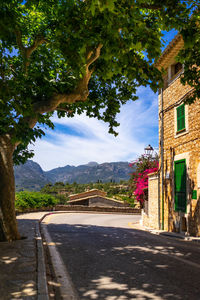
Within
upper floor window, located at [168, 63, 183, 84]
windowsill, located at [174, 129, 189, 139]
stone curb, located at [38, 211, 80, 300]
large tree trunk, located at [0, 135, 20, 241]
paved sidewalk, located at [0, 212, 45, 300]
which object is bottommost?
stone curb, located at [38, 211, 80, 300]

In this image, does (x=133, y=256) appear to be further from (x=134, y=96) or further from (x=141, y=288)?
(x=134, y=96)

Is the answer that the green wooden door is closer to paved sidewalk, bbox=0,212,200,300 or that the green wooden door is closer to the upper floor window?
the upper floor window

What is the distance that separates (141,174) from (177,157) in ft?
24.6

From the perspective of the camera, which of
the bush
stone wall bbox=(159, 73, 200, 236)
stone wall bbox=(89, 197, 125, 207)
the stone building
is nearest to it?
stone wall bbox=(159, 73, 200, 236)

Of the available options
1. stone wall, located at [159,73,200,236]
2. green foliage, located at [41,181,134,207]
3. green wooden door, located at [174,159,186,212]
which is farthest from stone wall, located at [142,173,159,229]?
green foliage, located at [41,181,134,207]

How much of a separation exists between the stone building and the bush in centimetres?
1258

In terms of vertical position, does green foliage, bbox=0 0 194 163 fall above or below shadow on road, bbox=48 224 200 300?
above

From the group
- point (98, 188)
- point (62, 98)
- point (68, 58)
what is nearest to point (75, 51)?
point (68, 58)

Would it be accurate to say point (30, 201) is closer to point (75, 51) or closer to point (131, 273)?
point (75, 51)

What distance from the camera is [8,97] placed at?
570cm

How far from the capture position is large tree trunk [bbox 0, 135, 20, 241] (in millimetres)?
7254

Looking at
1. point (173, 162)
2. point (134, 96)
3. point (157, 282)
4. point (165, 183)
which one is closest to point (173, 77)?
point (134, 96)

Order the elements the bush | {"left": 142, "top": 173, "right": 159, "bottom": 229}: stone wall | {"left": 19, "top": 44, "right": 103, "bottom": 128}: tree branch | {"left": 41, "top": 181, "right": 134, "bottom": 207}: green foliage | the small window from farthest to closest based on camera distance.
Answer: {"left": 41, "top": 181, "right": 134, "bottom": 207}: green foliage
the bush
{"left": 142, "top": 173, "right": 159, "bottom": 229}: stone wall
the small window
{"left": 19, "top": 44, "right": 103, "bottom": 128}: tree branch

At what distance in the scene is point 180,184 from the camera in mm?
11750
